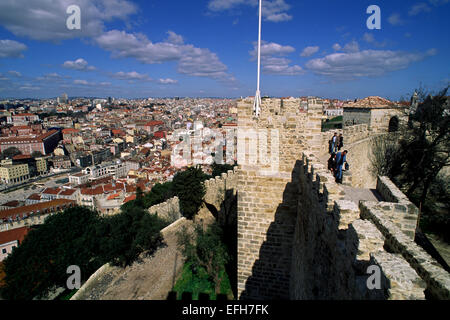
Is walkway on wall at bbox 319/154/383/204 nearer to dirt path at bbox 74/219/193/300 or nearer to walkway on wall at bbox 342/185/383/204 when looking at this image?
walkway on wall at bbox 342/185/383/204

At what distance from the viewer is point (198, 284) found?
31.9ft

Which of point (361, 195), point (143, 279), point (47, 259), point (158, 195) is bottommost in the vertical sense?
point (47, 259)

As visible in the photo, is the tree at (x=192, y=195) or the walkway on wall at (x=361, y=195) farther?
the tree at (x=192, y=195)

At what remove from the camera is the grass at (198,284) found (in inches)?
354

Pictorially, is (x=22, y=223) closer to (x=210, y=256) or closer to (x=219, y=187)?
(x=219, y=187)

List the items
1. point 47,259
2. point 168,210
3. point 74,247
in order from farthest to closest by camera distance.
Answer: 1. point 168,210
2. point 74,247
3. point 47,259

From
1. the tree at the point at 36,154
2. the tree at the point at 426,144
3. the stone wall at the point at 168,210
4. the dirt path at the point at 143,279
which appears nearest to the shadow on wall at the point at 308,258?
the dirt path at the point at 143,279

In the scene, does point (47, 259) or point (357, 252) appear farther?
point (47, 259)

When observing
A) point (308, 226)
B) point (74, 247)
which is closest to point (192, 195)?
point (74, 247)

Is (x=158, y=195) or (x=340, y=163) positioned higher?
(x=340, y=163)

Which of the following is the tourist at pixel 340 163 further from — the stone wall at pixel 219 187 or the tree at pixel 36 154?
the tree at pixel 36 154

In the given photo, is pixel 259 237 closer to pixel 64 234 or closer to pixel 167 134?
pixel 64 234

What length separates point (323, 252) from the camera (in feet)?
8.38

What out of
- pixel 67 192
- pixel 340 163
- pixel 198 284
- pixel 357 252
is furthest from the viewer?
pixel 67 192
